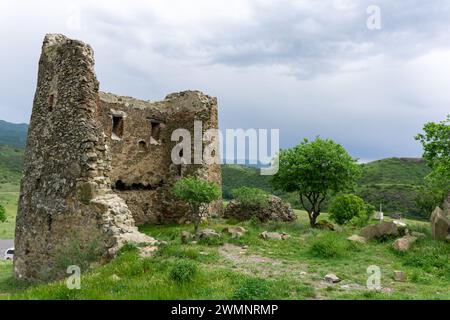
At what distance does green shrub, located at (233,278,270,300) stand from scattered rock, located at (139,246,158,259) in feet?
11.9

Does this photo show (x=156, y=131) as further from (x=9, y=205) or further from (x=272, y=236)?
(x=9, y=205)

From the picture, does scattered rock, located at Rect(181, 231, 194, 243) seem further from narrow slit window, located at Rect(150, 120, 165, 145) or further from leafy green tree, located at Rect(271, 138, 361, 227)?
leafy green tree, located at Rect(271, 138, 361, 227)

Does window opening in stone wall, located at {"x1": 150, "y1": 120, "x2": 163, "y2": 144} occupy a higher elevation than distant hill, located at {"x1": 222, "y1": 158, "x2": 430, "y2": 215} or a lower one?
higher

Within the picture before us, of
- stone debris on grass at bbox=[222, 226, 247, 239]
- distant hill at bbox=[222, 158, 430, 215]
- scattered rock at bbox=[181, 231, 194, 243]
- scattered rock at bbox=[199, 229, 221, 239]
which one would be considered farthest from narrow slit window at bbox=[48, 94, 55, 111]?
distant hill at bbox=[222, 158, 430, 215]

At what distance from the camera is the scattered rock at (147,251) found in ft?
35.9

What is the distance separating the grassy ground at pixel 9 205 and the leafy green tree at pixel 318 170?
39.5m

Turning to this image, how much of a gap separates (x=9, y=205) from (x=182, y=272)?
255 ft

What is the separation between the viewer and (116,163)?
22922mm

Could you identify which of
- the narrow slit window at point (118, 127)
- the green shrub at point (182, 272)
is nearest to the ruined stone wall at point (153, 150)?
the narrow slit window at point (118, 127)

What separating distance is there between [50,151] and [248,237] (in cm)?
781

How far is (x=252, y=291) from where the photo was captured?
7.77m

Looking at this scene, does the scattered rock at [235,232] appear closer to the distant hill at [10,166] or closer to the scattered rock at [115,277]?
the scattered rock at [115,277]

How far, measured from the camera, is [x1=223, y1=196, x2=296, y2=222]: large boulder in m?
26.8
